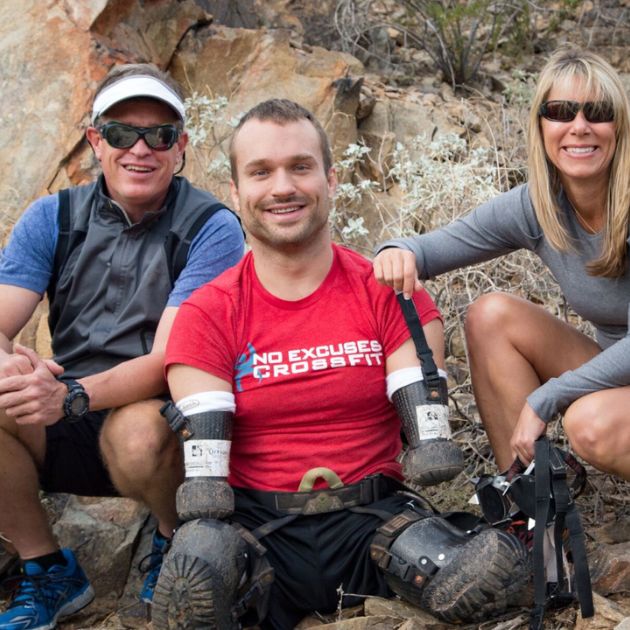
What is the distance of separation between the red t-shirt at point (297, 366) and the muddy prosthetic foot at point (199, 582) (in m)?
0.33

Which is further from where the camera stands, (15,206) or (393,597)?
(15,206)

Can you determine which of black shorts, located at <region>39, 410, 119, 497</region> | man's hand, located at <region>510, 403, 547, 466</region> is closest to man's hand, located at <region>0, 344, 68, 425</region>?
black shorts, located at <region>39, 410, 119, 497</region>

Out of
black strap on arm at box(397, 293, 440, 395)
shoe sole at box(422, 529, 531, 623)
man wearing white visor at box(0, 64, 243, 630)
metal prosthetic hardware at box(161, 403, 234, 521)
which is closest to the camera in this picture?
shoe sole at box(422, 529, 531, 623)

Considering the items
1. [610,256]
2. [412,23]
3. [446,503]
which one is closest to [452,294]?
[446,503]

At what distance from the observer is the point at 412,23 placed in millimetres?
8570

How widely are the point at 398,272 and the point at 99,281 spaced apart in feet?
3.97

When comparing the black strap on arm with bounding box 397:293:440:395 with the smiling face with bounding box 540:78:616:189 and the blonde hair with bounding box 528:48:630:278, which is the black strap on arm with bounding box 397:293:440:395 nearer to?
the blonde hair with bounding box 528:48:630:278

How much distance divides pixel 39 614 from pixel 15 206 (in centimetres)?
299

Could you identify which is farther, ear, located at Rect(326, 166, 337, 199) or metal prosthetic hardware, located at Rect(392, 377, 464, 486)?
ear, located at Rect(326, 166, 337, 199)

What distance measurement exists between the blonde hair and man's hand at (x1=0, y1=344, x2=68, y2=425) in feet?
5.73

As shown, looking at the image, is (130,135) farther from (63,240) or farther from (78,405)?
(78,405)

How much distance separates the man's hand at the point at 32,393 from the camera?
3.48 m

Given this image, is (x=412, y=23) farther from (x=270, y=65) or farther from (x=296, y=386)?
(x=296, y=386)

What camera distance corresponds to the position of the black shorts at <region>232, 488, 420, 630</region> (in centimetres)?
334
